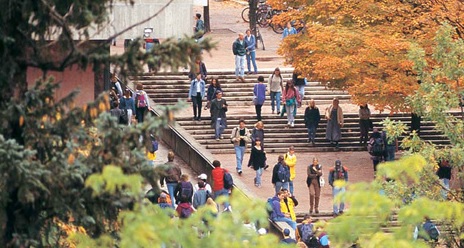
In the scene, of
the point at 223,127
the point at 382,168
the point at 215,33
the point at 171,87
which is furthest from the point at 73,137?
→ the point at 215,33

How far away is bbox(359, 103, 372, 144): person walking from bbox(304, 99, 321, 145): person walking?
1119mm

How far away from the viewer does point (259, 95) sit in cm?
4141

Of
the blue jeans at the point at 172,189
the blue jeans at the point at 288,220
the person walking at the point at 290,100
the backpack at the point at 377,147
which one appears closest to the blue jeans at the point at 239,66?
the person walking at the point at 290,100

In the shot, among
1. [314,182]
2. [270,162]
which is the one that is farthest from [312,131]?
[314,182]

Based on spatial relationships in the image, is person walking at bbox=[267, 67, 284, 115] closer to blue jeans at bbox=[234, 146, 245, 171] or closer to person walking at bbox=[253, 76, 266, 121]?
person walking at bbox=[253, 76, 266, 121]

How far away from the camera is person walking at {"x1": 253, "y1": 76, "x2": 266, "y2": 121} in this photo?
136ft

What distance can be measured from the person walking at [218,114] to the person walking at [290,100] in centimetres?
216

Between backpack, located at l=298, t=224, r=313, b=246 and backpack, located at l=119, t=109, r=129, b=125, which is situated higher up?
backpack, located at l=119, t=109, r=129, b=125

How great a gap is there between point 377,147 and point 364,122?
3277mm

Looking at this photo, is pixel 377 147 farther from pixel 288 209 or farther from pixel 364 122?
pixel 288 209

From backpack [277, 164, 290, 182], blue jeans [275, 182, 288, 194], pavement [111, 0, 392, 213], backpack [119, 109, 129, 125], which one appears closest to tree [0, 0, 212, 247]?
pavement [111, 0, 392, 213]

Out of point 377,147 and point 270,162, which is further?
point 270,162

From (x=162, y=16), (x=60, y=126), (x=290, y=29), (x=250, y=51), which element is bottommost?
(x=250, y=51)

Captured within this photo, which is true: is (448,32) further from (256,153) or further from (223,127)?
(223,127)
